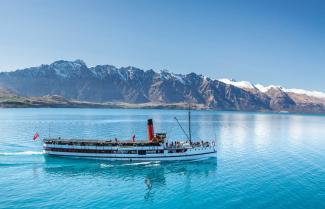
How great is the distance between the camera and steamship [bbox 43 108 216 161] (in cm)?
8419

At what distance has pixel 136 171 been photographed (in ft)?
246

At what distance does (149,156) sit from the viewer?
3314 inches

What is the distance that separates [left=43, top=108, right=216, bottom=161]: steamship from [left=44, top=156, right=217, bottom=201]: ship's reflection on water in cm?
187

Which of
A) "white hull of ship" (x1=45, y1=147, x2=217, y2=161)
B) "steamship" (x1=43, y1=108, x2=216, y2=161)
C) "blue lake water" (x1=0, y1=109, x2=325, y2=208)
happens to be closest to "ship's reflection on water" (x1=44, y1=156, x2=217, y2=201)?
"blue lake water" (x1=0, y1=109, x2=325, y2=208)

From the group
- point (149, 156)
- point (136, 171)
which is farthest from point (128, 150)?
point (136, 171)

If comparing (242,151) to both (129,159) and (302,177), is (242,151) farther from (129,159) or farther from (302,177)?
(129,159)

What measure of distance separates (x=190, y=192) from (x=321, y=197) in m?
23.3

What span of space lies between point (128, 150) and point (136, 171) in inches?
401

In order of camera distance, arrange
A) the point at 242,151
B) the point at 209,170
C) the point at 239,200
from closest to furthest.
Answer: the point at 239,200
the point at 209,170
the point at 242,151

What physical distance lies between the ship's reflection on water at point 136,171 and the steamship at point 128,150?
187 centimetres

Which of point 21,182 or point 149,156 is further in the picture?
point 149,156

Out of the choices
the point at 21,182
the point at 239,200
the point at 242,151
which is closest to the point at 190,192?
the point at 239,200

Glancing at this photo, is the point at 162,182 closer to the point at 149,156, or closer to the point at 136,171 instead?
the point at 136,171

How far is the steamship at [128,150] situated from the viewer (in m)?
84.2
